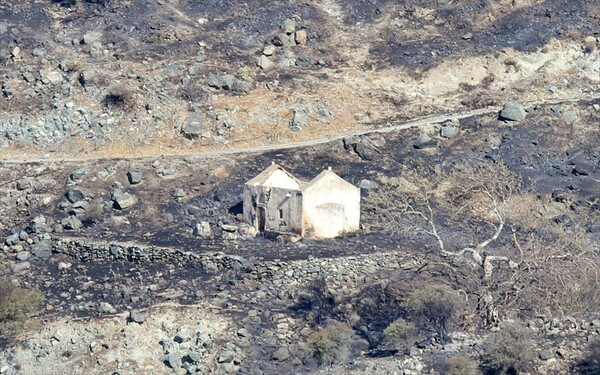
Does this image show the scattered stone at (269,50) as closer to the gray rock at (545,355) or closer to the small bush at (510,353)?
the small bush at (510,353)

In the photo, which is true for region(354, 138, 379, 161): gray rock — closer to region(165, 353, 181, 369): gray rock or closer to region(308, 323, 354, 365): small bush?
region(308, 323, 354, 365): small bush

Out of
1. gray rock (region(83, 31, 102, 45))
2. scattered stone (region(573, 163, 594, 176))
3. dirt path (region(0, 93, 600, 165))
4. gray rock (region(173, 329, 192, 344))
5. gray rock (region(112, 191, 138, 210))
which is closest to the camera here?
gray rock (region(173, 329, 192, 344))

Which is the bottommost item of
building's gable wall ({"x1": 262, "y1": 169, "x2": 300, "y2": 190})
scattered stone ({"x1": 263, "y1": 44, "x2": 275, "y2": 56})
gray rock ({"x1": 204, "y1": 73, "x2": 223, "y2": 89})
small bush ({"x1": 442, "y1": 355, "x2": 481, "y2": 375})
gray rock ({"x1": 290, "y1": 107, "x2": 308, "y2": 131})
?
small bush ({"x1": 442, "y1": 355, "x2": 481, "y2": 375})

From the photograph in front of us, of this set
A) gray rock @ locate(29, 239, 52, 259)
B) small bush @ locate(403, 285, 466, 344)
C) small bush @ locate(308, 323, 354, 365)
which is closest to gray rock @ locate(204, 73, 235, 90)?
gray rock @ locate(29, 239, 52, 259)

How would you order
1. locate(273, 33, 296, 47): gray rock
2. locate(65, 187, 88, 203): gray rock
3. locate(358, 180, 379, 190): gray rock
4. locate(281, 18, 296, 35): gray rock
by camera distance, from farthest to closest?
locate(281, 18, 296, 35): gray rock
locate(273, 33, 296, 47): gray rock
locate(358, 180, 379, 190): gray rock
locate(65, 187, 88, 203): gray rock

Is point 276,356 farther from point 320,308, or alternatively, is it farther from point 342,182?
point 342,182

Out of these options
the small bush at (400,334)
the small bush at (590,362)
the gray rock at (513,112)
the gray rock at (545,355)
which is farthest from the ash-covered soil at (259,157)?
the small bush at (400,334)

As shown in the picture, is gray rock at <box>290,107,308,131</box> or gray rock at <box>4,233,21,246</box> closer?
gray rock at <box>4,233,21,246</box>

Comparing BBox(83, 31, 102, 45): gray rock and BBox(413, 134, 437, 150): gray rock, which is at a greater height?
BBox(83, 31, 102, 45): gray rock
